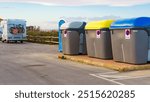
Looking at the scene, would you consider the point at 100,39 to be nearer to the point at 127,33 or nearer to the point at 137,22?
the point at 127,33

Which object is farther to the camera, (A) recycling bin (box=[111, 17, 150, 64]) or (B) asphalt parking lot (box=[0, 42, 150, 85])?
(A) recycling bin (box=[111, 17, 150, 64])

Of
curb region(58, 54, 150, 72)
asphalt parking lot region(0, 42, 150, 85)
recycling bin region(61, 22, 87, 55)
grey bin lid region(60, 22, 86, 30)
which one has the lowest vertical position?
asphalt parking lot region(0, 42, 150, 85)

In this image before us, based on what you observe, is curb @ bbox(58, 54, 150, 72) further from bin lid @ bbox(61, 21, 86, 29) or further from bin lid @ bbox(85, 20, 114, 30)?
bin lid @ bbox(61, 21, 86, 29)

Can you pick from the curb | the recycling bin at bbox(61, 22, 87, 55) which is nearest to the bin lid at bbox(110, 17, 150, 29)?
the curb

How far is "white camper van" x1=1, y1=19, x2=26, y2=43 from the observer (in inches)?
1508

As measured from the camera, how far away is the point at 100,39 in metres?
16.9

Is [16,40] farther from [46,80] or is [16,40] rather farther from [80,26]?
[46,80]

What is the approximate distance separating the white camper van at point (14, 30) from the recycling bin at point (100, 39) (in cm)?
2148

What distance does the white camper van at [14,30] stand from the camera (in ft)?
Result: 126

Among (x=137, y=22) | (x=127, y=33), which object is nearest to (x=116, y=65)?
(x=127, y=33)

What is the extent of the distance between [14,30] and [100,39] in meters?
22.8

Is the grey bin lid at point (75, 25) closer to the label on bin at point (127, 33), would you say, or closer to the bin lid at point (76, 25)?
the bin lid at point (76, 25)

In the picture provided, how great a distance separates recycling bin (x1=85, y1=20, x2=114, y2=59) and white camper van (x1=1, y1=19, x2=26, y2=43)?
21.5 meters

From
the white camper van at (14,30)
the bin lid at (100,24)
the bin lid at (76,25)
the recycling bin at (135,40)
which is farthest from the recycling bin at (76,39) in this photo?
the white camper van at (14,30)
